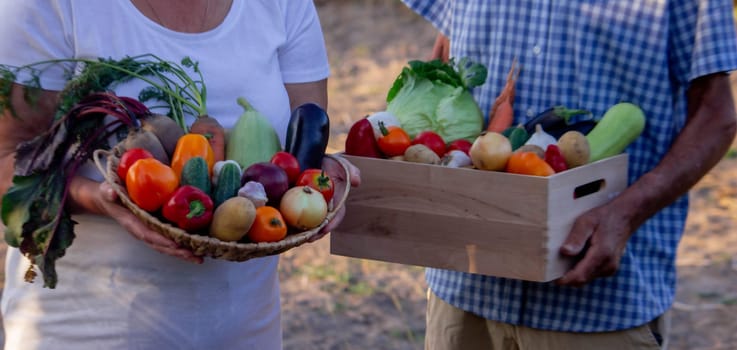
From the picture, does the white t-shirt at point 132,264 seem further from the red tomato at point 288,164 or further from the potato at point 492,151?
the potato at point 492,151

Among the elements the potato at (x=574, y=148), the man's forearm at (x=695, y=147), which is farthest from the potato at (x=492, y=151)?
the man's forearm at (x=695, y=147)

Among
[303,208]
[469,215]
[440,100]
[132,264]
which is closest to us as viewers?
[303,208]

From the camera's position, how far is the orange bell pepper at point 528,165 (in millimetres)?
2436

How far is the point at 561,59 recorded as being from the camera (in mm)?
2773

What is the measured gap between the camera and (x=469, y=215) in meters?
2.52

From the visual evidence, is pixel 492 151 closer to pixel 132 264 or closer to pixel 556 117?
pixel 556 117

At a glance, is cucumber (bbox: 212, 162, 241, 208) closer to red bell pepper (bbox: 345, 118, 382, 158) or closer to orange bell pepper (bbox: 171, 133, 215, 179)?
orange bell pepper (bbox: 171, 133, 215, 179)

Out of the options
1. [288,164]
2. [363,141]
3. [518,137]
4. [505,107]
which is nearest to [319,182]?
[288,164]

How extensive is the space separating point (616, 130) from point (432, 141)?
0.51 m

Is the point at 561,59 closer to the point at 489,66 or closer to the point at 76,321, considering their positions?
the point at 489,66

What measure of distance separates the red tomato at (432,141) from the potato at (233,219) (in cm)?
72

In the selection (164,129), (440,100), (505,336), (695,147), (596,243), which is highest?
(164,129)

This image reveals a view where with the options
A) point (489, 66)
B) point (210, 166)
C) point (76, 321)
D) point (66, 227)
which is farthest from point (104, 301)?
point (489, 66)

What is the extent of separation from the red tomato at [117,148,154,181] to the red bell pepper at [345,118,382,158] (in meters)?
0.69
